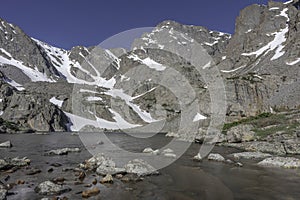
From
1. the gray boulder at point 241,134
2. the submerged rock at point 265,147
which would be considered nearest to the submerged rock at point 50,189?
the submerged rock at point 265,147

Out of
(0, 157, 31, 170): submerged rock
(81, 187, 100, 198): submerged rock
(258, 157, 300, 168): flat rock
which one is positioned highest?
(258, 157, 300, 168): flat rock

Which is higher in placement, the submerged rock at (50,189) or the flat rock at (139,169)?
the flat rock at (139,169)

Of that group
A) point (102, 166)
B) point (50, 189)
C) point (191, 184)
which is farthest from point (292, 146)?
point (50, 189)

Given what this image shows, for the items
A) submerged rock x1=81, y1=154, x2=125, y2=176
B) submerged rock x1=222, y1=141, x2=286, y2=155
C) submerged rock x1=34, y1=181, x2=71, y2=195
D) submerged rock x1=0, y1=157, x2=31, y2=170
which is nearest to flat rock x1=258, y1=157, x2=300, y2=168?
submerged rock x1=222, y1=141, x2=286, y2=155

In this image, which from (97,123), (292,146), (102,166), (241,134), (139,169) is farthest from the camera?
(97,123)

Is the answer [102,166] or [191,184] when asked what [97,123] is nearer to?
[102,166]

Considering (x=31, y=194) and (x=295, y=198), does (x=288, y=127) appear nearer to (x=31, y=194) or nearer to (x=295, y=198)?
(x=295, y=198)

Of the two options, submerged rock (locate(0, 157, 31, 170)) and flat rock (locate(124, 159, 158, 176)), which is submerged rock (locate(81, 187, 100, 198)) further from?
submerged rock (locate(0, 157, 31, 170))

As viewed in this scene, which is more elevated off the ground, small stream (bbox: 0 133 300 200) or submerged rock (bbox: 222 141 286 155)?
submerged rock (bbox: 222 141 286 155)

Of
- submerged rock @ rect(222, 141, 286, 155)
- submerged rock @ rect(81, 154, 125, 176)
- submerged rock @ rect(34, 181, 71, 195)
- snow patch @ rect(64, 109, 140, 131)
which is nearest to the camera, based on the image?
submerged rock @ rect(34, 181, 71, 195)

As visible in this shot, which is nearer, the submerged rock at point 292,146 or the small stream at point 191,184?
the small stream at point 191,184

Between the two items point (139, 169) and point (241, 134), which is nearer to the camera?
point (139, 169)

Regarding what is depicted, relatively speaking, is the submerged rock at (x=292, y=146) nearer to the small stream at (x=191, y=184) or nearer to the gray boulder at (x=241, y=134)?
the gray boulder at (x=241, y=134)

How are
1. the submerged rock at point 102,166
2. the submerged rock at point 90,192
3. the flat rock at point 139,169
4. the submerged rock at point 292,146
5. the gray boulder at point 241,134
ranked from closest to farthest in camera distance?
the submerged rock at point 90,192, the submerged rock at point 102,166, the flat rock at point 139,169, the submerged rock at point 292,146, the gray boulder at point 241,134
